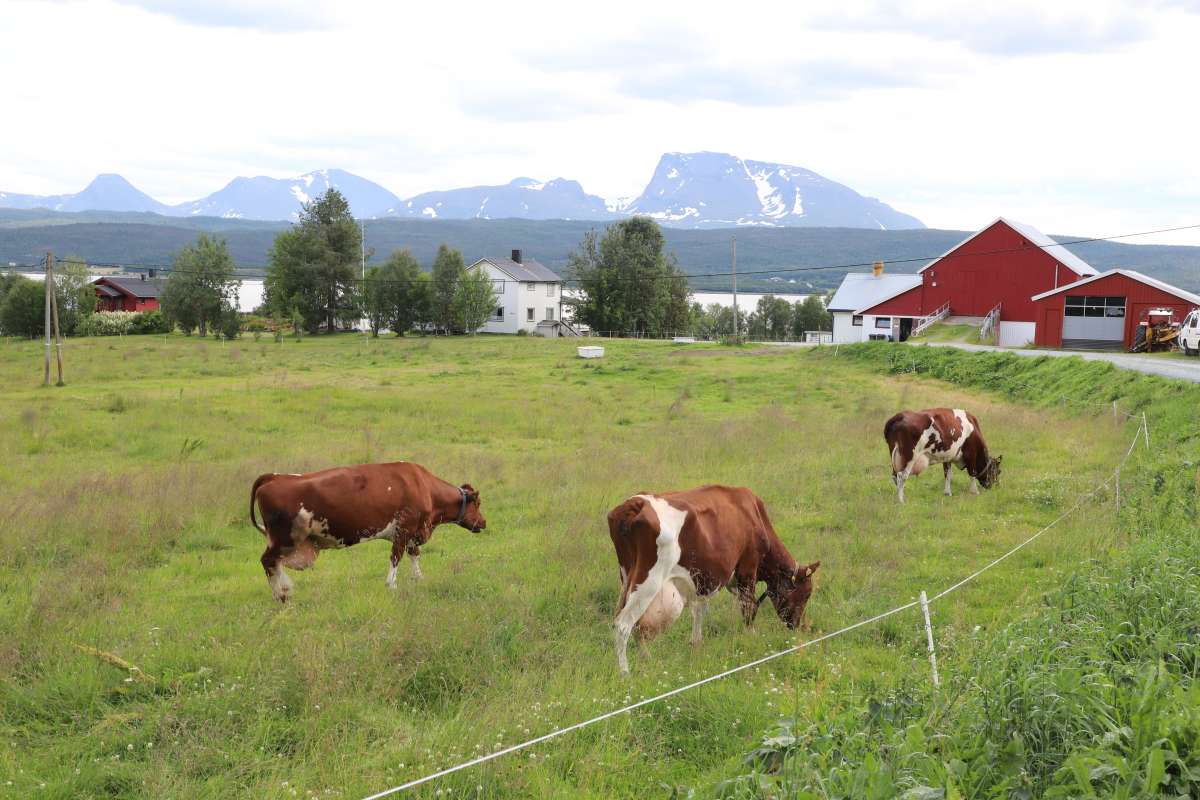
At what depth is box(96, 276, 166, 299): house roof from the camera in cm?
10088

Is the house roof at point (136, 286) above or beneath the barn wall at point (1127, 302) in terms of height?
above

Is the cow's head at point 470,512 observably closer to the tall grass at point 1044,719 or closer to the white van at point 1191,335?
the tall grass at point 1044,719

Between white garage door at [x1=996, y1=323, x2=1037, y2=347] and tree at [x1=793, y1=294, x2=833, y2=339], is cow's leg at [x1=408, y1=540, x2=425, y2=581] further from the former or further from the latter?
tree at [x1=793, y1=294, x2=833, y2=339]

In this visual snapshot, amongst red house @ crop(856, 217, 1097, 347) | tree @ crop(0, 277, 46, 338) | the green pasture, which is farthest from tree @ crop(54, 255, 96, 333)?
red house @ crop(856, 217, 1097, 347)

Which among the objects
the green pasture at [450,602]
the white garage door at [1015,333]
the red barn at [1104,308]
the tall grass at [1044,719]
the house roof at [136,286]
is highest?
the house roof at [136,286]

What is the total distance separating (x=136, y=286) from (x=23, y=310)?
1408 inches

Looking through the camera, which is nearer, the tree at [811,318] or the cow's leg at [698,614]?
the cow's leg at [698,614]

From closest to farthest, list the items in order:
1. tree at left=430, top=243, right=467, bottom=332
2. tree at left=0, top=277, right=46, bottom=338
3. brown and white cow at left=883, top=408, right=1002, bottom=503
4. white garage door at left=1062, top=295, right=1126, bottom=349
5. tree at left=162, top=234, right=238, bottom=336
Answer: brown and white cow at left=883, top=408, right=1002, bottom=503, white garage door at left=1062, top=295, right=1126, bottom=349, tree at left=162, top=234, right=238, bottom=336, tree at left=0, top=277, right=46, bottom=338, tree at left=430, top=243, right=467, bottom=332

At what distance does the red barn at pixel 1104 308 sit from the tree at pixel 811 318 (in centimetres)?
6477

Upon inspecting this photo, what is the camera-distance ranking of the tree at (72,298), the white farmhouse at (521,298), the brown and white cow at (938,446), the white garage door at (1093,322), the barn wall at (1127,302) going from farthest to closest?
1. the white farmhouse at (521,298)
2. the tree at (72,298)
3. the white garage door at (1093,322)
4. the barn wall at (1127,302)
5. the brown and white cow at (938,446)

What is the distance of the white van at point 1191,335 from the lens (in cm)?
3278

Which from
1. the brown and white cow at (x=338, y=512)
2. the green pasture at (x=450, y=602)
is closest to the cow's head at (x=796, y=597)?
the green pasture at (x=450, y=602)

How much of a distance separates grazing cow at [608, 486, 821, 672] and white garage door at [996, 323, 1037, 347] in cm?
4797

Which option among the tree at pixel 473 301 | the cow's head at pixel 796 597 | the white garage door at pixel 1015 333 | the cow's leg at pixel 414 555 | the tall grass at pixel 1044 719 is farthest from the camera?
the tree at pixel 473 301
